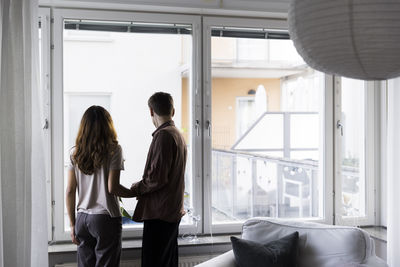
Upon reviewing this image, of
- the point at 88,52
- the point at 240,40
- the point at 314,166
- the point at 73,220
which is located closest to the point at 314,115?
the point at 314,166

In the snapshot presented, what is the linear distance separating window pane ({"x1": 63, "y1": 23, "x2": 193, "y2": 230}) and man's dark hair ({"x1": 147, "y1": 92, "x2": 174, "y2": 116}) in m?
0.73

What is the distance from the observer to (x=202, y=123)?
132 inches

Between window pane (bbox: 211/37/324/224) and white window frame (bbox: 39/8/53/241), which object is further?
window pane (bbox: 211/37/324/224)

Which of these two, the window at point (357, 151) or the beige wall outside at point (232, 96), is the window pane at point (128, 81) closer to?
the beige wall outside at point (232, 96)

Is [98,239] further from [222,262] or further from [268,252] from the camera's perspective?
[268,252]

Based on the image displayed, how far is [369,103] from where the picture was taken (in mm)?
3705

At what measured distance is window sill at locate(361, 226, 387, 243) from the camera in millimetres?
3321

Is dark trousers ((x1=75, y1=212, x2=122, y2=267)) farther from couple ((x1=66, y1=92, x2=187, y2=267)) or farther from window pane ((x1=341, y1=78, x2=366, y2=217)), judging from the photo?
window pane ((x1=341, y1=78, x2=366, y2=217))

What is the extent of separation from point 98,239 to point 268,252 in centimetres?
96

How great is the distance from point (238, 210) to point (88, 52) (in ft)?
6.09

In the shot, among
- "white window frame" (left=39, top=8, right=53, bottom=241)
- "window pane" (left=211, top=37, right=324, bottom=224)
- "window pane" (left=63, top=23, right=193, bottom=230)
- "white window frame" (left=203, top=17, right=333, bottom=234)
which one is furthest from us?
"window pane" (left=211, top=37, right=324, bottom=224)

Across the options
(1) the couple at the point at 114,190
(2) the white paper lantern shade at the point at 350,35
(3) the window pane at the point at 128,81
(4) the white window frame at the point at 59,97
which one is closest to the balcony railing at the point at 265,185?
(3) the window pane at the point at 128,81

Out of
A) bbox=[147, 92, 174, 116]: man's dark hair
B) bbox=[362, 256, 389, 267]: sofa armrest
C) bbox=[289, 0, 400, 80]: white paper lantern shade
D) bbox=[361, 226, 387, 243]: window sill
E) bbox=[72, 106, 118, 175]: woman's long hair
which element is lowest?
bbox=[361, 226, 387, 243]: window sill

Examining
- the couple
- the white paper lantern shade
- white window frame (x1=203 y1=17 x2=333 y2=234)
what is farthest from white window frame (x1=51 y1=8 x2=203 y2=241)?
the white paper lantern shade
